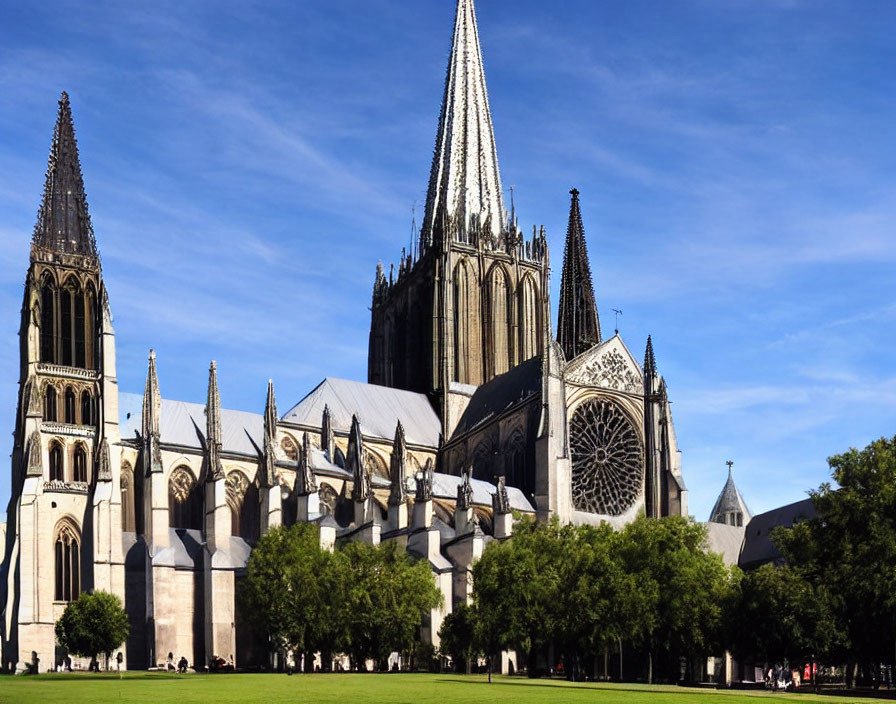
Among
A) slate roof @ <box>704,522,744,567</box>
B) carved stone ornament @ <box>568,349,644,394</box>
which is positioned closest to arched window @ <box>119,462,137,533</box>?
carved stone ornament @ <box>568,349,644,394</box>

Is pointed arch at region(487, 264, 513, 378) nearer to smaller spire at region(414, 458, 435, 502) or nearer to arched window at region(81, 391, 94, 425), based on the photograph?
smaller spire at region(414, 458, 435, 502)

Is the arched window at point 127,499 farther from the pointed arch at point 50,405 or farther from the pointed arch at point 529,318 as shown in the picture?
the pointed arch at point 529,318

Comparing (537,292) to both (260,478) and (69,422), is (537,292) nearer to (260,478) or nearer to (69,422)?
(260,478)

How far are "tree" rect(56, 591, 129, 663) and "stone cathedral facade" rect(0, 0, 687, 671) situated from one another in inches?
159

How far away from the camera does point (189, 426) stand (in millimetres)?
80625

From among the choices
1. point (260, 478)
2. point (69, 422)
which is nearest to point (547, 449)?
point (260, 478)

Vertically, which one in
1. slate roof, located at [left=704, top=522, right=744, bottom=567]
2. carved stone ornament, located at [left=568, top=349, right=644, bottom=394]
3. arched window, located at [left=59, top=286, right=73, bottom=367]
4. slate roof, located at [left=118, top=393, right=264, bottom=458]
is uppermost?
arched window, located at [left=59, top=286, right=73, bottom=367]

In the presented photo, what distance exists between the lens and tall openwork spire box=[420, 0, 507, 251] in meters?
100

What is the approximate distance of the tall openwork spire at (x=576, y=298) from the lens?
110 meters

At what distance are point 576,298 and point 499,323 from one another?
15.3 meters

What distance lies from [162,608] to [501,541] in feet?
57.4

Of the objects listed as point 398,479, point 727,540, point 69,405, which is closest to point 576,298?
point 727,540

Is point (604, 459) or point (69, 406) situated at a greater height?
point (69, 406)

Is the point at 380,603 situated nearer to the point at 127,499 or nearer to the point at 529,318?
the point at 127,499
